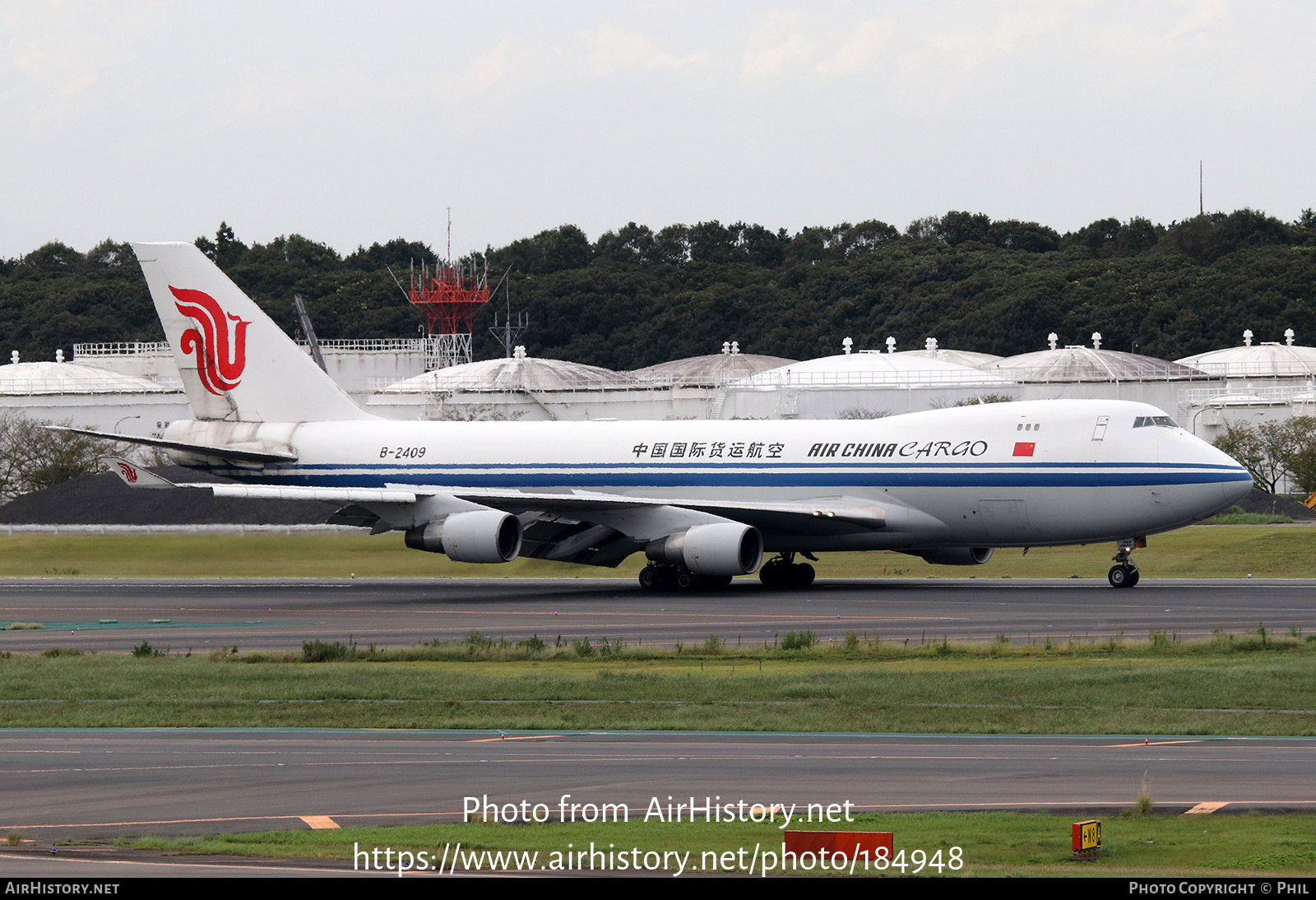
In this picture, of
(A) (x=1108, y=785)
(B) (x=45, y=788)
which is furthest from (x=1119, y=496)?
(B) (x=45, y=788)

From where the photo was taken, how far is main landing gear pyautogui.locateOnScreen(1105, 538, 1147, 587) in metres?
45.0

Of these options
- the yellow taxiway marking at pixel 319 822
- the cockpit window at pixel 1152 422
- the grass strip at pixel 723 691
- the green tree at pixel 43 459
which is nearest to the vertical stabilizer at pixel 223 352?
the grass strip at pixel 723 691

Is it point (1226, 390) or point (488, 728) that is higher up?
point (1226, 390)

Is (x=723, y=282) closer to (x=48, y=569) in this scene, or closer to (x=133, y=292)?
(x=133, y=292)

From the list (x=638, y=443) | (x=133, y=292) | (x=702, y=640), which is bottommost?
(x=702, y=640)

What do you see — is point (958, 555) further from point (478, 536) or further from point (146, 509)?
point (146, 509)

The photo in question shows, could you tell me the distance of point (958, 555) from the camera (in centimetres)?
4862

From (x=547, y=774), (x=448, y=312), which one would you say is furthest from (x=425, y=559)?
(x=448, y=312)

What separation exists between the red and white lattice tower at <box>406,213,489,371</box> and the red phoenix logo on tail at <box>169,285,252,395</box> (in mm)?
94749

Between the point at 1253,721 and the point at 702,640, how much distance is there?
46.3ft

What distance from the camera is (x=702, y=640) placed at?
34875mm

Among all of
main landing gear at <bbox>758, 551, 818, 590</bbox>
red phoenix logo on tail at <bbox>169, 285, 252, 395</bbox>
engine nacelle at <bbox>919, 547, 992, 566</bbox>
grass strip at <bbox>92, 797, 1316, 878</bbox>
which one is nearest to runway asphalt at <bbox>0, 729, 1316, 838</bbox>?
grass strip at <bbox>92, 797, 1316, 878</bbox>

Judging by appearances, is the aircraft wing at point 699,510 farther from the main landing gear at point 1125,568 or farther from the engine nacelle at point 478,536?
the main landing gear at point 1125,568

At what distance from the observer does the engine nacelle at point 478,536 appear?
45.8m
